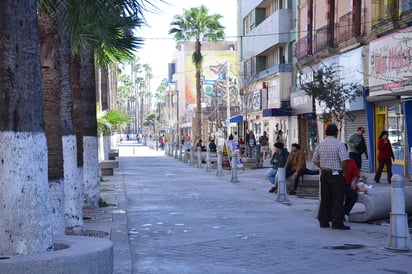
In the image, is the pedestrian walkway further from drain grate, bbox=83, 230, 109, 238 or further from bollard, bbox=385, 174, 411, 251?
bollard, bbox=385, 174, 411, 251

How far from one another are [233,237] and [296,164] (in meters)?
7.16

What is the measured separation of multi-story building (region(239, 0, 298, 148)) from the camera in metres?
38.1

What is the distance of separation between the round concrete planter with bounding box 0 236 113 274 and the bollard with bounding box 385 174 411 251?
170 inches

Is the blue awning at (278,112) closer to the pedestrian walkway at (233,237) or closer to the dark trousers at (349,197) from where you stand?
the pedestrian walkway at (233,237)

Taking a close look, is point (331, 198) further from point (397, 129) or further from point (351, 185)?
point (397, 129)

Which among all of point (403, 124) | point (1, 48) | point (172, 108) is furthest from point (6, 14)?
point (172, 108)

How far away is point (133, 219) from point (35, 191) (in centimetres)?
720

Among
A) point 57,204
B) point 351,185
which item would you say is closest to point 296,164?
point 351,185

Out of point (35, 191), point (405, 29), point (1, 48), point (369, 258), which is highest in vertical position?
point (405, 29)

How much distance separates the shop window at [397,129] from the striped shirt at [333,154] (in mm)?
12268

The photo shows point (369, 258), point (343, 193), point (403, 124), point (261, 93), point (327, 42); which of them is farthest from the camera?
point (261, 93)

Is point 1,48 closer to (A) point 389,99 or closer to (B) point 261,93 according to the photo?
(A) point 389,99

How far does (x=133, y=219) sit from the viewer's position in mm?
12891

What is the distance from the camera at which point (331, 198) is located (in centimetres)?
1116
